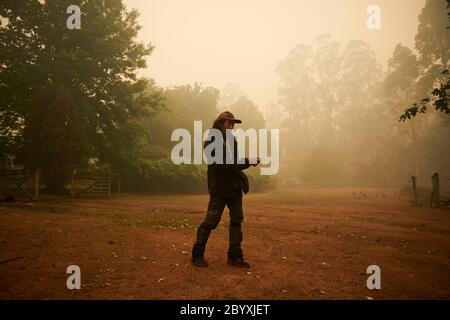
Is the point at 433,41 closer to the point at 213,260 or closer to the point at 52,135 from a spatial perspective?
the point at 52,135

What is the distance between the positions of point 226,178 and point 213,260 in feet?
5.45

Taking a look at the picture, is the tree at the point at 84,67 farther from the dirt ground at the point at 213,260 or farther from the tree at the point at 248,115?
the tree at the point at 248,115

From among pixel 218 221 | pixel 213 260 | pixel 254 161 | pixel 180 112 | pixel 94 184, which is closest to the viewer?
pixel 254 161

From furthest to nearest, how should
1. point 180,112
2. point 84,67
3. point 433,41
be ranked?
point 433,41 → point 180,112 → point 84,67

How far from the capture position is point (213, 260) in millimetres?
5777

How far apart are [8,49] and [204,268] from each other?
882 inches

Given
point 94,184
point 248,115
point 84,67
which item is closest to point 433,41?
point 248,115

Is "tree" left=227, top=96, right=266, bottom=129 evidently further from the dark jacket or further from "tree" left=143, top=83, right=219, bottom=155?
the dark jacket

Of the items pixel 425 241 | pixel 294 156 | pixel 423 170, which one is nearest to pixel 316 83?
pixel 294 156

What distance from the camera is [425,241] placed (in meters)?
8.14

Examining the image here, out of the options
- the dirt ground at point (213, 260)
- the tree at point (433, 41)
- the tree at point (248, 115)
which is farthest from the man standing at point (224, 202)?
the tree at point (248, 115)

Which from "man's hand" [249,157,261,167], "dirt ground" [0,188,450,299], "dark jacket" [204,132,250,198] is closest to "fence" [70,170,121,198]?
"dirt ground" [0,188,450,299]

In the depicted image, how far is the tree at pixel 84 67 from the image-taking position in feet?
62.6

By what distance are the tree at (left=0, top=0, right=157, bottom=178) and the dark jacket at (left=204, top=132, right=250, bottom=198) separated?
14858 millimetres
